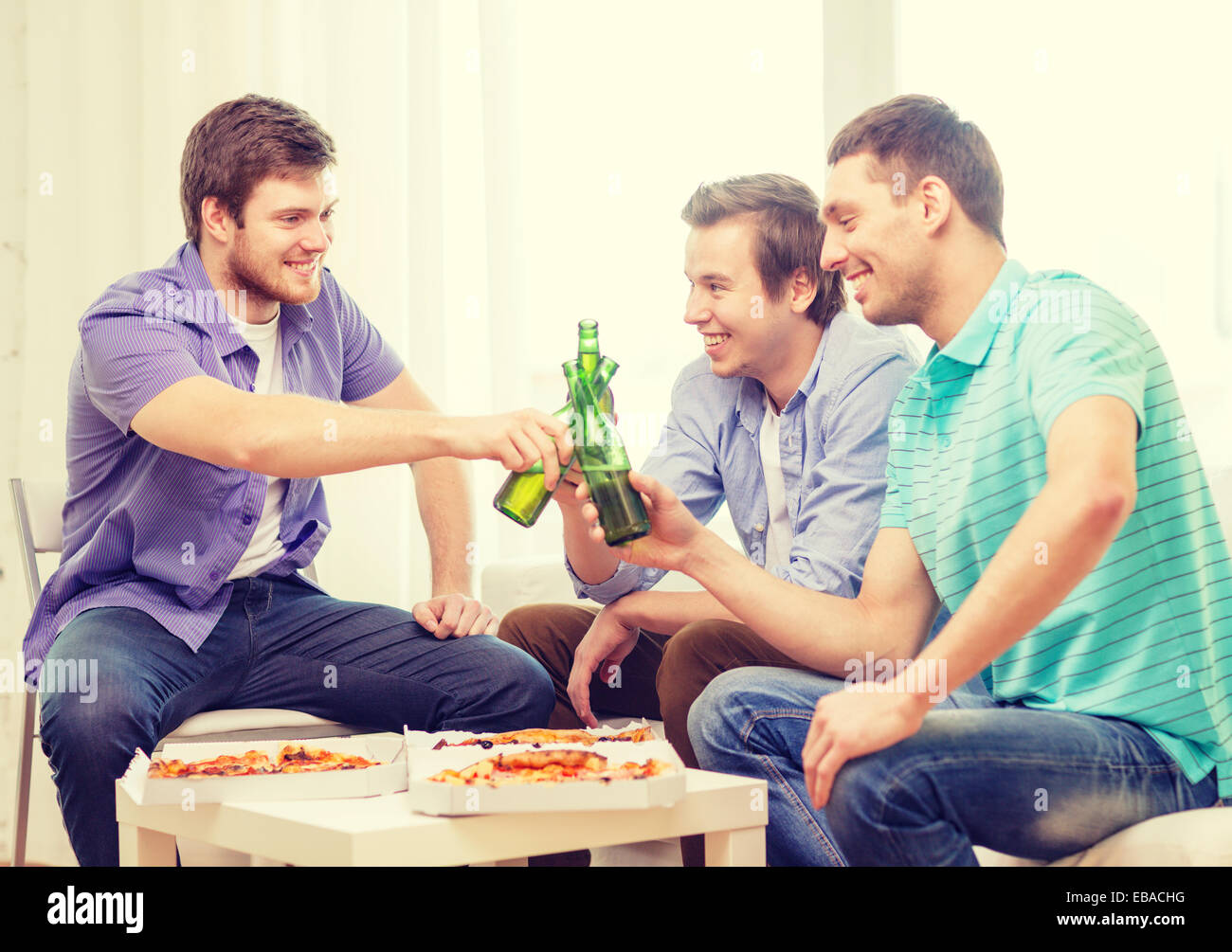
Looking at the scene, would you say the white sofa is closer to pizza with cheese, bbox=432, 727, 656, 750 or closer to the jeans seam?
the jeans seam

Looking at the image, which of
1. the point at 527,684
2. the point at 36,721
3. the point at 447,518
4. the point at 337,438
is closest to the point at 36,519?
the point at 36,721

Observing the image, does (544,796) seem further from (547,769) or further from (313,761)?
→ (313,761)

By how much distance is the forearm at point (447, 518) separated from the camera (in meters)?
2.00

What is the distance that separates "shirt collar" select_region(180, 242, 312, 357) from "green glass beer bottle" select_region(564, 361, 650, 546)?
621mm

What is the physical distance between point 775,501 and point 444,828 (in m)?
0.89

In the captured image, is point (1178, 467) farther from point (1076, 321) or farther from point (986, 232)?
point (986, 232)

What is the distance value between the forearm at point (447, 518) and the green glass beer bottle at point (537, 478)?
0.44 metres

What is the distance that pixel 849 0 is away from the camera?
2.48 meters

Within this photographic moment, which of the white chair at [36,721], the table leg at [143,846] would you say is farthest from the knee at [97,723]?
the table leg at [143,846]

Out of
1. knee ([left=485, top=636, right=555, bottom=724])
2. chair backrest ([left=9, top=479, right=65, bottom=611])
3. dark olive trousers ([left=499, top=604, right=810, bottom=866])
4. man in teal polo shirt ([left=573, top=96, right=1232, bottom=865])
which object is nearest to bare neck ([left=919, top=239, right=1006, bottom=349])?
man in teal polo shirt ([left=573, top=96, right=1232, bottom=865])

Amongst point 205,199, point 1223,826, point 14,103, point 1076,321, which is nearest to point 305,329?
point 205,199

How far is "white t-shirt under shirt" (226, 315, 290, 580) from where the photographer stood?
1.81m

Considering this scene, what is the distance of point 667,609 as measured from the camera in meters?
1.65

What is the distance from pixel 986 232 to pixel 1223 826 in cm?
72
